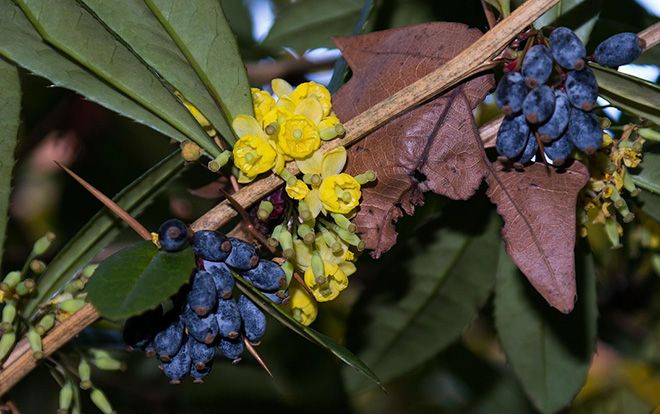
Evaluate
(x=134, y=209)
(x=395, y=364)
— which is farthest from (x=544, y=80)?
(x=395, y=364)

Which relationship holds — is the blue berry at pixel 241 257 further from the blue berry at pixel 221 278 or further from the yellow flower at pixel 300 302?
the yellow flower at pixel 300 302

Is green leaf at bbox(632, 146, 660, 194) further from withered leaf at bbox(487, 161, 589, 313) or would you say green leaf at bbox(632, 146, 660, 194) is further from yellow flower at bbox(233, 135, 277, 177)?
yellow flower at bbox(233, 135, 277, 177)

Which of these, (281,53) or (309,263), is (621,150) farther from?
(281,53)

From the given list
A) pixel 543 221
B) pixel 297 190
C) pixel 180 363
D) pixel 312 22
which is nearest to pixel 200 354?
pixel 180 363

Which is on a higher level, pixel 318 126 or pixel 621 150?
pixel 318 126

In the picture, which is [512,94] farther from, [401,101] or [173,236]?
[173,236]
